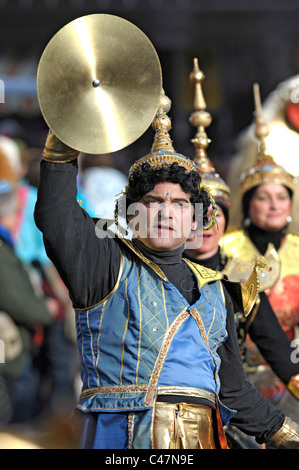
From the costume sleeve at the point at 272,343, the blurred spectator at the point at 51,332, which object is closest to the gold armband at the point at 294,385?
the costume sleeve at the point at 272,343

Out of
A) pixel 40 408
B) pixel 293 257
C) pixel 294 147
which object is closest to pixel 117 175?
pixel 294 147

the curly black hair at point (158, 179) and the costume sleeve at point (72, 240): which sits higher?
the curly black hair at point (158, 179)

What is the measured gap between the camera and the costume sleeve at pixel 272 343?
171 inches

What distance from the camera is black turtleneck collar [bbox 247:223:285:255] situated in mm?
5484

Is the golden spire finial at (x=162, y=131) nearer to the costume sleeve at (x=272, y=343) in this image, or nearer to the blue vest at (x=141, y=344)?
the blue vest at (x=141, y=344)

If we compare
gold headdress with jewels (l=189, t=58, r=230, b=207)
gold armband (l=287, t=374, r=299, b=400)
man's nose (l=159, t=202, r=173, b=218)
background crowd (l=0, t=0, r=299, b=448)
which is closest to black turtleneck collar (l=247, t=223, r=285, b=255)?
gold headdress with jewels (l=189, t=58, r=230, b=207)

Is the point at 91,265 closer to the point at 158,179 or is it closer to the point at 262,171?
the point at 158,179

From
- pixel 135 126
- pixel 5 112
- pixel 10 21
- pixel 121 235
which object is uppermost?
pixel 10 21

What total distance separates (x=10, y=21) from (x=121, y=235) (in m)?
11.8

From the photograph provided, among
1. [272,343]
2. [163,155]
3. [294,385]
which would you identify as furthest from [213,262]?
[163,155]

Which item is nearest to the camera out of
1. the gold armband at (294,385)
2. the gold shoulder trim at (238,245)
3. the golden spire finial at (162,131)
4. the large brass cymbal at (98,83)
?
the large brass cymbal at (98,83)

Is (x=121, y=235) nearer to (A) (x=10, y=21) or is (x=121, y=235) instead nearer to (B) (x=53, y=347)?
(B) (x=53, y=347)

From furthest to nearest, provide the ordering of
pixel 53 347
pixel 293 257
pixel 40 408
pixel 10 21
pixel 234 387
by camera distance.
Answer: pixel 10 21 → pixel 53 347 → pixel 40 408 → pixel 293 257 → pixel 234 387

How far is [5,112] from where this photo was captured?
13.2 meters
